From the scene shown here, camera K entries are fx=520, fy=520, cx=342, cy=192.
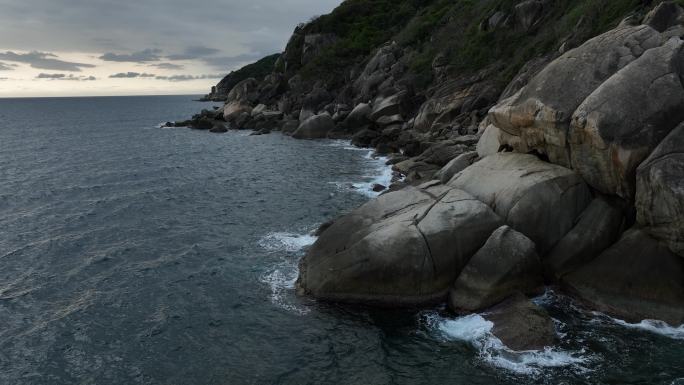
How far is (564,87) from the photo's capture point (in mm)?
20609

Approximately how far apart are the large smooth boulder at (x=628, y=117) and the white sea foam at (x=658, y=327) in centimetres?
455

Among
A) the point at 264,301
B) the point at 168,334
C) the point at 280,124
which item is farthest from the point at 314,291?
the point at 280,124

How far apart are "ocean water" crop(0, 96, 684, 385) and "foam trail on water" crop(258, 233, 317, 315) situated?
0.32 ft

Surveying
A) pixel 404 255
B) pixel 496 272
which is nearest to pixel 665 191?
pixel 496 272

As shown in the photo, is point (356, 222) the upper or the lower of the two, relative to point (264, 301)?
upper

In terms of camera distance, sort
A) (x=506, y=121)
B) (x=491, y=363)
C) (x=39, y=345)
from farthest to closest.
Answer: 1. (x=506, y=121)
2. (x=39, y=345)
3. (x=491, y=363)

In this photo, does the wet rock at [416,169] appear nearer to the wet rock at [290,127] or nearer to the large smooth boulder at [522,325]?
the large smooth boulder at [522,325]

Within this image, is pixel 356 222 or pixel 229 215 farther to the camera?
pixel 229 215

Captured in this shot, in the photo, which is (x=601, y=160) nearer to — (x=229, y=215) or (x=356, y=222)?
(x=356, y=222)

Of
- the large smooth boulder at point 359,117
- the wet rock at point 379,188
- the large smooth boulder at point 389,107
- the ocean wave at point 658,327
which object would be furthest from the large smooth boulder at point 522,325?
the large smooth boulder at point 359,117

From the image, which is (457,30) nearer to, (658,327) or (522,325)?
(658,327)

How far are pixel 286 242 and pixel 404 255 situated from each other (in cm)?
956

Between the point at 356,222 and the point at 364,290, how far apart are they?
324 centimetres

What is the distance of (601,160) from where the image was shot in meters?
18.9
